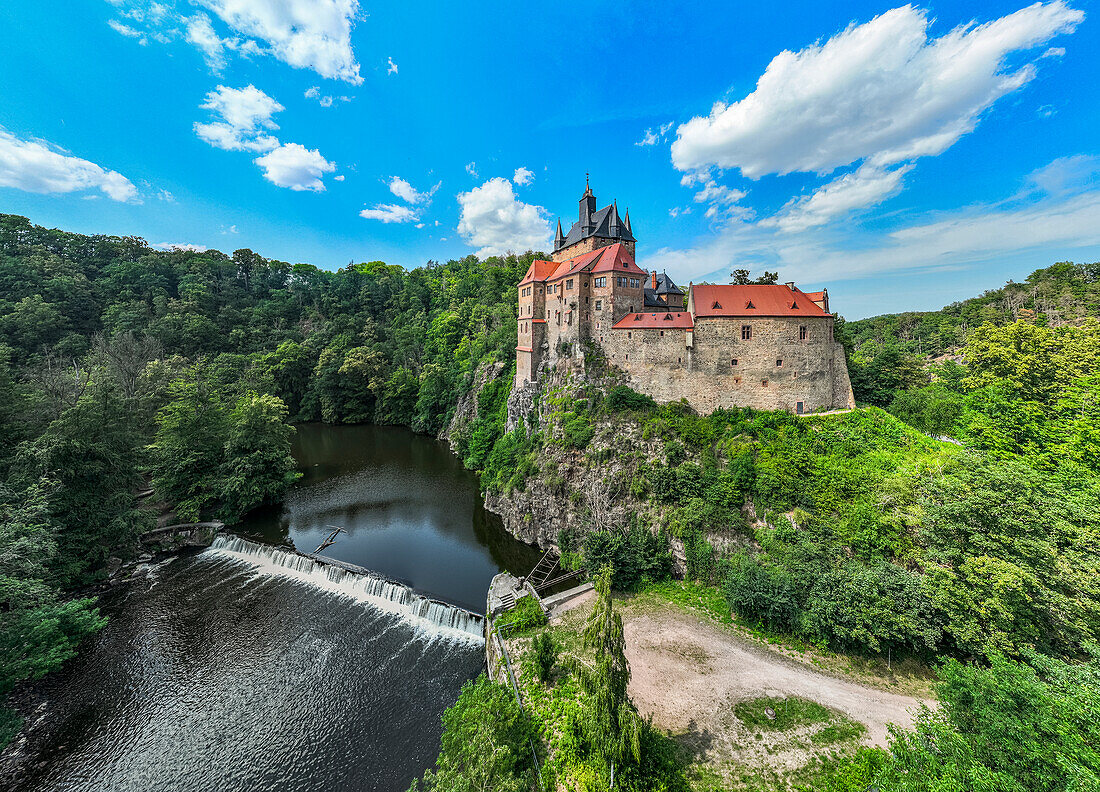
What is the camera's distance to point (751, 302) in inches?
939

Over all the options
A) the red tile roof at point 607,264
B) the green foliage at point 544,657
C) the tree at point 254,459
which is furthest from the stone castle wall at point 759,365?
the tree at point 254,459

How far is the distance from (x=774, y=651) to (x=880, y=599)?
14.1 ft

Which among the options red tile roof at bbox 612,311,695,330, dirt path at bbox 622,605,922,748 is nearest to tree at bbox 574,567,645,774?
dirt path at bbox 622,605,922,748

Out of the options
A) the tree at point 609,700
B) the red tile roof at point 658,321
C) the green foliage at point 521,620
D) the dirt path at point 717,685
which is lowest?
the dirt path at point 717,685

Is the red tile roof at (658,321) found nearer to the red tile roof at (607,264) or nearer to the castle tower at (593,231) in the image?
the red tile roof at (607,264)

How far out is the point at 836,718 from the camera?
11.7 meters

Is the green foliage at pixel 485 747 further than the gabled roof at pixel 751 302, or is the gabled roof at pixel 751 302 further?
the gabled roof at pixel 751 302

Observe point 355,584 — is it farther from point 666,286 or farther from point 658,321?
point 666,286

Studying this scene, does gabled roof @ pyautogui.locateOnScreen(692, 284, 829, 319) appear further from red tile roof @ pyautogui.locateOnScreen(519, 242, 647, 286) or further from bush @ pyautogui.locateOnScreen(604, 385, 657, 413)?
bush @ pyautogui.locateOnScreen(604, 385, 657, 413)

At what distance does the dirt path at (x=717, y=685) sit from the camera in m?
11.6

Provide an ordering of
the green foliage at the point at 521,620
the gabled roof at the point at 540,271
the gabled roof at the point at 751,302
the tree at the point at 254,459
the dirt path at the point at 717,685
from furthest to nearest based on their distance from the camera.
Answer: the gabled roof at the point at 540,271
the tree at the point at 254,459
the gabled roof at the point at 751,302
the green foliage at the point at 521,620
the dirt path at the point at 717,685

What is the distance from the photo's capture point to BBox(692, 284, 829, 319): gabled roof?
23406 mm

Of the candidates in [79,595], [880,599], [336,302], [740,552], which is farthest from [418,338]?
[880,599]

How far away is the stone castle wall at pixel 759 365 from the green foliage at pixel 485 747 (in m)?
19.8
